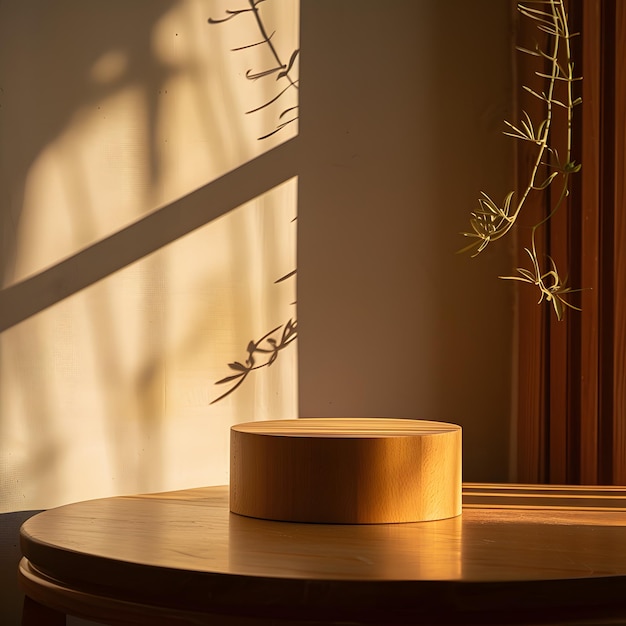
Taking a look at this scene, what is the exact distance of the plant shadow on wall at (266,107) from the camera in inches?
79.6

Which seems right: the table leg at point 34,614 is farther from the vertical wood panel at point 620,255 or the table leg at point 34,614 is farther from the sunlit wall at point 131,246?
the vertical wood panel at point 620,255

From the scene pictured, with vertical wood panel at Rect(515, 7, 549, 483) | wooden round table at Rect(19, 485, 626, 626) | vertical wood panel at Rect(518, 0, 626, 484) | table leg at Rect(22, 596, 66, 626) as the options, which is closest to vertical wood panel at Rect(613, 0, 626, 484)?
vertical wood panel at Rect(518, 0, 626, 484)

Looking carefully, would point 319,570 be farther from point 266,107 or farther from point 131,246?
point 266,107

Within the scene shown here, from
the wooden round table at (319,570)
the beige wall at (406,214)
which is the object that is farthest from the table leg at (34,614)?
the beige wall at (406,214)

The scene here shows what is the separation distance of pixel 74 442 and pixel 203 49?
3.10ft

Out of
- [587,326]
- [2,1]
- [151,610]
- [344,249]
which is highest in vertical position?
[2,1]

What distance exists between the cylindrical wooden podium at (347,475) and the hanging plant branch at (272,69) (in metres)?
0.93

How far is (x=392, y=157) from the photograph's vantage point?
212 cm

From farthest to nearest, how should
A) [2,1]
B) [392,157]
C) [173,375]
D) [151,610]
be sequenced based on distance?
[392,157] < [173,375] < [2,1] < [151,610]

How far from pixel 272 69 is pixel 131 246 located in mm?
544

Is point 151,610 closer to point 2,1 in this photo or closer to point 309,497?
point 309,497

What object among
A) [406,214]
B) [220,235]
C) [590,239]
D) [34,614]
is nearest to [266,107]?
[220,235]

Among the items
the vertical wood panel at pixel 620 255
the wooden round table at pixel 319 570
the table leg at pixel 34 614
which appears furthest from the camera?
the vertical wood panel at pixel 620 255

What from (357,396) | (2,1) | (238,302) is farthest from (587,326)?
(2,1)
